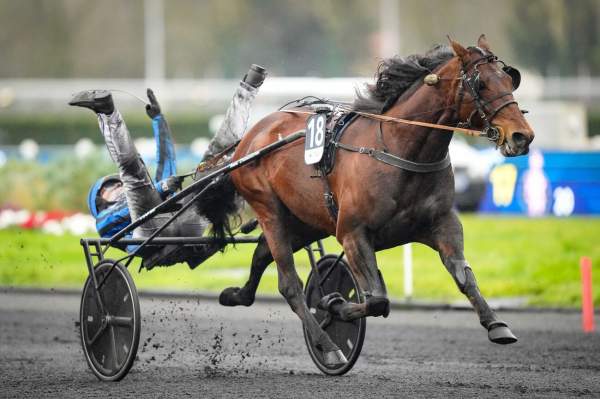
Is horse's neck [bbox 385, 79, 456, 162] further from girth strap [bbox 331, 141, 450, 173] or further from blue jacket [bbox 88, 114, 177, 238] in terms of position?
blue jacket [bbox 88, 114, 177, 238]

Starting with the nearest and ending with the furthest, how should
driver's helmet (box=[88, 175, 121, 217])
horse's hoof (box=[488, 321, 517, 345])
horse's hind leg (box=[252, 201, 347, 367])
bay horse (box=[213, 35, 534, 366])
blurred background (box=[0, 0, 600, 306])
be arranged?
horse's hoof (box=[488, 321, 517, 345]) → bay horse (box=[213, 35, 534, 366]) → horse's hind leg (box=[252, 201, 347, 367]) → driver's helmet (box=[88, 175, 121, 217]) → blurred background (box=[0, 0, 600, 306])

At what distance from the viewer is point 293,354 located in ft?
30.2

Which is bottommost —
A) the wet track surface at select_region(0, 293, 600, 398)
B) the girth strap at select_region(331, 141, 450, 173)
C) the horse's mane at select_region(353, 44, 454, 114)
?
the wet track surface at select_region(0, 293, 600, 398)

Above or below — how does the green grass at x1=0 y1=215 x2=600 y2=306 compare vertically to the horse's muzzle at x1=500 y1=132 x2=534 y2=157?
below

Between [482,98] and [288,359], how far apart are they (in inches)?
120

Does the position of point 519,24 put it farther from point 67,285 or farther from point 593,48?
point 67,285

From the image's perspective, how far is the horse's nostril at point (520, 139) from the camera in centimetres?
636

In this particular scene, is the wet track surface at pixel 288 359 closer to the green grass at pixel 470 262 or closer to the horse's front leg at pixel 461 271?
the horse's front leg at pixel 461 271

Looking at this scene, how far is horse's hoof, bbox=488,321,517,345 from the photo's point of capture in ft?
21.2

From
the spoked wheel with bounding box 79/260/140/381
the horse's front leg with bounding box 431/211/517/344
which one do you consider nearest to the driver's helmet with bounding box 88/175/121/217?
the spoked wheel with bounding box 79/260/140/381

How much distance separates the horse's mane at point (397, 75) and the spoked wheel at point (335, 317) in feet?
4.06

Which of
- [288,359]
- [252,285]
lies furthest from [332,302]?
[288,359]

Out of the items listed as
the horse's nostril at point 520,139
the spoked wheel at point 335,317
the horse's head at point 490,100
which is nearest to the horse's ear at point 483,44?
the horse's head at point 490,100

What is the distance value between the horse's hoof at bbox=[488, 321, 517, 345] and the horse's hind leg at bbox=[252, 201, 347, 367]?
131 cm
